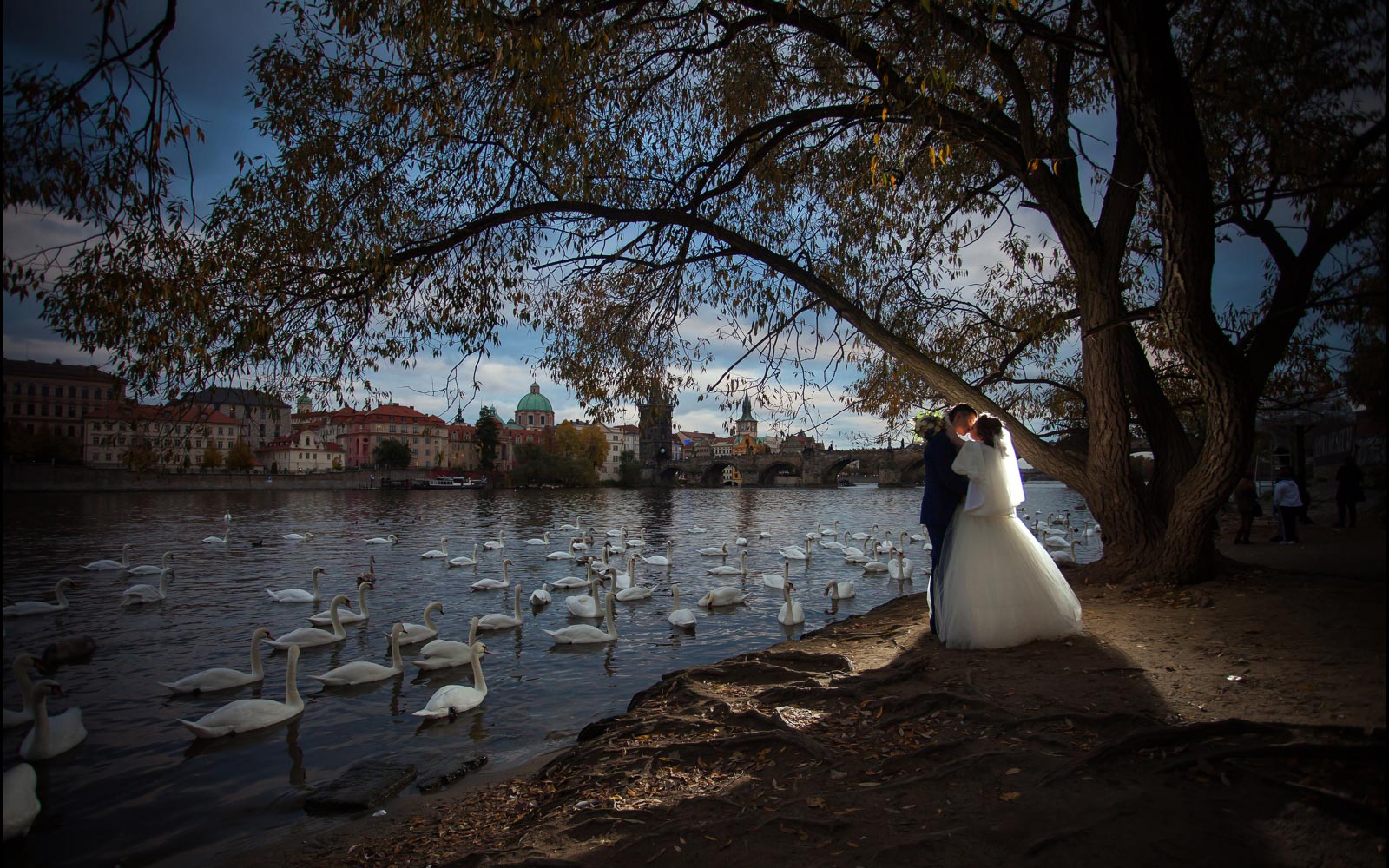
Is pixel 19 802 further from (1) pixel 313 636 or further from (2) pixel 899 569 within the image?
(2) pixel 899 569

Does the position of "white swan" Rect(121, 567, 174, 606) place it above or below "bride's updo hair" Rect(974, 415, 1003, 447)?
below

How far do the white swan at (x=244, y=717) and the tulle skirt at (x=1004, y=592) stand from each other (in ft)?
22.4

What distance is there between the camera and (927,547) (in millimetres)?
24359

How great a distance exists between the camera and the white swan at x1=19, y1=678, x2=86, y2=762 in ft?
22.5

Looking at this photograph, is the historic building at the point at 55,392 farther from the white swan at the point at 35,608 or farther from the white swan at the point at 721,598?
the white swan at the point at 721,598

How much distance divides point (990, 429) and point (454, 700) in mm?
6121

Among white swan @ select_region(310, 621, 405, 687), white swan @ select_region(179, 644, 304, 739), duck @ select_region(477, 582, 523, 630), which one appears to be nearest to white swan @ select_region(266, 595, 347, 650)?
white swan @ select_region(310, 621, 405, 687)

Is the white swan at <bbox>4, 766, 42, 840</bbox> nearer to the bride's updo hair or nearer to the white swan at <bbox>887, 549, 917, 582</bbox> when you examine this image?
the bride's updo hair

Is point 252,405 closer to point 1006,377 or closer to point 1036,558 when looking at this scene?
point 1036,558

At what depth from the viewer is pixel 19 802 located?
17.1ft

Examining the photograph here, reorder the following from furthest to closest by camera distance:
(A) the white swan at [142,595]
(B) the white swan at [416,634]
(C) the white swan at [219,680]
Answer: (A) the white swan at [142,595], (B) the white swan at [416,634], (C) the white swan at [219,680]

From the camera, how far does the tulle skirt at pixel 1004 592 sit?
6.14m

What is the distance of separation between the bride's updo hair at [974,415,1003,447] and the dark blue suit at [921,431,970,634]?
0.33 meters

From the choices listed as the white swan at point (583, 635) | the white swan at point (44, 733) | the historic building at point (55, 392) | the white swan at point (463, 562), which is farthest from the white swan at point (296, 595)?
the white swan at point (44, 733)
